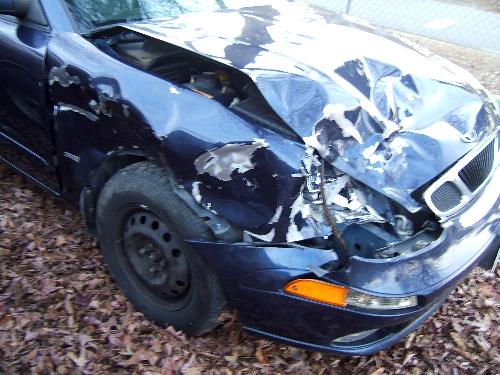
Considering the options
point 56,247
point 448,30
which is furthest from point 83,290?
point 448,30

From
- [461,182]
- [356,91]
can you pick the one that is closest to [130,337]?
[356,91]

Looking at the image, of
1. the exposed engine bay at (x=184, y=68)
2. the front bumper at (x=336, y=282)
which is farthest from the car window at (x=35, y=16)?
the front bumper at (x=336, y=282)

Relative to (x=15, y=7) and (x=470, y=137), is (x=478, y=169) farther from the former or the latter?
(x=15, y=7)

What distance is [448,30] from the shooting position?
746cm

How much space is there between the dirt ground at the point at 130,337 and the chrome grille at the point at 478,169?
89 centimetres

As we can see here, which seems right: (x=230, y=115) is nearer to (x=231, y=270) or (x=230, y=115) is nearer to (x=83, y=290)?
(x=231, y=270)

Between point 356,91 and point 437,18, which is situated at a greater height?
point 356,91

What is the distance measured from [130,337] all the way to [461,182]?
175 cm

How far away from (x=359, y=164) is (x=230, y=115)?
574 mm

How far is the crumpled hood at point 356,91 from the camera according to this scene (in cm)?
202

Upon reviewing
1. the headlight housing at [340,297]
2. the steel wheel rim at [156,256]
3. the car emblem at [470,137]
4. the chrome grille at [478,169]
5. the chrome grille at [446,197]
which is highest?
the car emblem at [470,137]

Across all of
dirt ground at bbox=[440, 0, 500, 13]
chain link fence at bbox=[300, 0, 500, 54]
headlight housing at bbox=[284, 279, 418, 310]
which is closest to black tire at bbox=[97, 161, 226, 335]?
headlight housing at bbox=[284, 279, 418, 310]

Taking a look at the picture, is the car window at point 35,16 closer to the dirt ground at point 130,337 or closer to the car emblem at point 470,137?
the dirt ground at point 130,337

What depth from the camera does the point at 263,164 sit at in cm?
191
